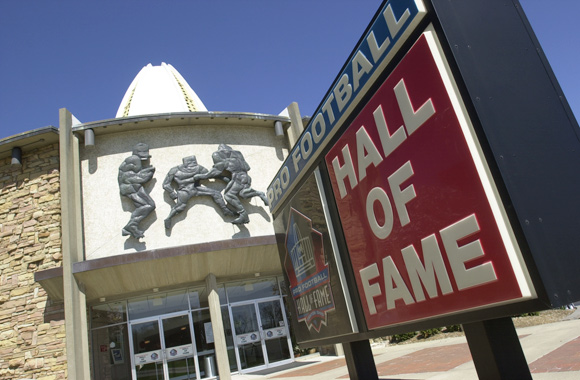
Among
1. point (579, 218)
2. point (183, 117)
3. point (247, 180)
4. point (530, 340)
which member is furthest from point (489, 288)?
point (183, 117)

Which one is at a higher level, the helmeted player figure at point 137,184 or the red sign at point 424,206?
the helmeted player figure at point 137,184

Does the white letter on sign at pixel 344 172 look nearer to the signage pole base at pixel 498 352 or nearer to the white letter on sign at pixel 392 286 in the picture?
the white letter on sign at pixel 392 286

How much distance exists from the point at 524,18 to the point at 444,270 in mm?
1553

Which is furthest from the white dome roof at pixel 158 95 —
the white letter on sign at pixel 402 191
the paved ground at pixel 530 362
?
the white letter on sign at pixel 402 191

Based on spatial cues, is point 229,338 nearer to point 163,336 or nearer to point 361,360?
point 163,336

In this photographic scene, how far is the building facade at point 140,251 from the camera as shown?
13289mm

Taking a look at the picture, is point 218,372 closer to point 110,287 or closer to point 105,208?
point 110,287

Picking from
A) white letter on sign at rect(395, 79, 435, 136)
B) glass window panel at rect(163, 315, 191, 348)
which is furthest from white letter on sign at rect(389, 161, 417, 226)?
glass window panel at rect(163, 315, 191, 348)

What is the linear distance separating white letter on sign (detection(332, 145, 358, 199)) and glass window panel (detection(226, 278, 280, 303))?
1310 cm

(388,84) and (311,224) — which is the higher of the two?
(388,84)

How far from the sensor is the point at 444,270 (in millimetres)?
2279

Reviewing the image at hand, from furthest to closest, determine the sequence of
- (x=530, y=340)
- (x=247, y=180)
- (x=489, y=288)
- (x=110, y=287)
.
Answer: (x=247, y=180), (x=110, y=287), (x=530, y=340), (x=489, y=288)

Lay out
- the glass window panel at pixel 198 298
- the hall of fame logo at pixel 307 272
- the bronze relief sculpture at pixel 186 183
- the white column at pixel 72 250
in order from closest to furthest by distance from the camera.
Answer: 1. the hall of fame logo at pixel 307 272
2. the white column at pixel 72 250
3. the bronze relief sculpture at pixel 186 183
4. the glass window panel at pixel 198 298

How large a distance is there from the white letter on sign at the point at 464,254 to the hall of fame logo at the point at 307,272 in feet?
6.05
